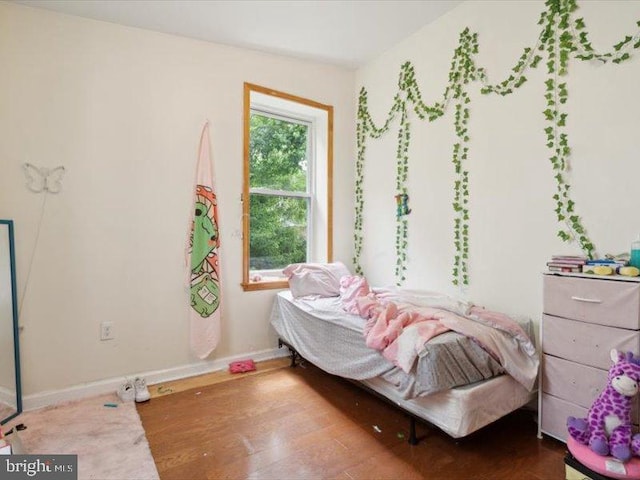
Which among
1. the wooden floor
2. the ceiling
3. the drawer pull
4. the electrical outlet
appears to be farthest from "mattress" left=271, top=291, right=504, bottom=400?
the ceiling

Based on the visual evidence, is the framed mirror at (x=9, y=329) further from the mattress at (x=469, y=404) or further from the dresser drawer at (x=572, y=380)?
the dresser drawer at (x=572, y=380)

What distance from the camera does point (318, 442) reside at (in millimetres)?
1776

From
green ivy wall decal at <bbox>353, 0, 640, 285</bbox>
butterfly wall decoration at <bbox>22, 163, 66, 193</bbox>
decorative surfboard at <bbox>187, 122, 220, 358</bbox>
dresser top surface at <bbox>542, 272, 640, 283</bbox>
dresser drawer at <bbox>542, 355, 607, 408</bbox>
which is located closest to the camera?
dresser top surface at <bbox>542, 272, 640, 283</bbox>

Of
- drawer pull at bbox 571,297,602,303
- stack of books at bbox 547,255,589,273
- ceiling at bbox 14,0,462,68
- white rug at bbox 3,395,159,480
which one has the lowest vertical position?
white rug at bbox 3,395,159,480

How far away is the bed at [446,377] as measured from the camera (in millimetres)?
1523

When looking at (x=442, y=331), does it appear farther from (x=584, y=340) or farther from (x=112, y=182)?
(x=112, y=182)

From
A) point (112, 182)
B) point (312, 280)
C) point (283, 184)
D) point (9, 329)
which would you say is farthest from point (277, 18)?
point (9, 329)

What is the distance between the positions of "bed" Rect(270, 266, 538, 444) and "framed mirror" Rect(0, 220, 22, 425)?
1968mm

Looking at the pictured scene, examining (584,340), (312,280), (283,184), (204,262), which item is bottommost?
(584,340)

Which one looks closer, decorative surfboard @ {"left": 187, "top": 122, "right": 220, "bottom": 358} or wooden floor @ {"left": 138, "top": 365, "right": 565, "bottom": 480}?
wooden floor @ {"left": 138, "top": 365, "right": 565, "bottom": 480}

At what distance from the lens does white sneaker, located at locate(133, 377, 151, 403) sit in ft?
7.36

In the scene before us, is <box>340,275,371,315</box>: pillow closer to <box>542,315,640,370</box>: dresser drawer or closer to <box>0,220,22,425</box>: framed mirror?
<box>542,315,640,370</box>: dresser drawer

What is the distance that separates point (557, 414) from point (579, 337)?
0.42 metres

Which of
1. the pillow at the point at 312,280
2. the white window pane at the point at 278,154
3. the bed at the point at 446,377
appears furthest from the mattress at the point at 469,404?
the white window pane at the point at 278,154
